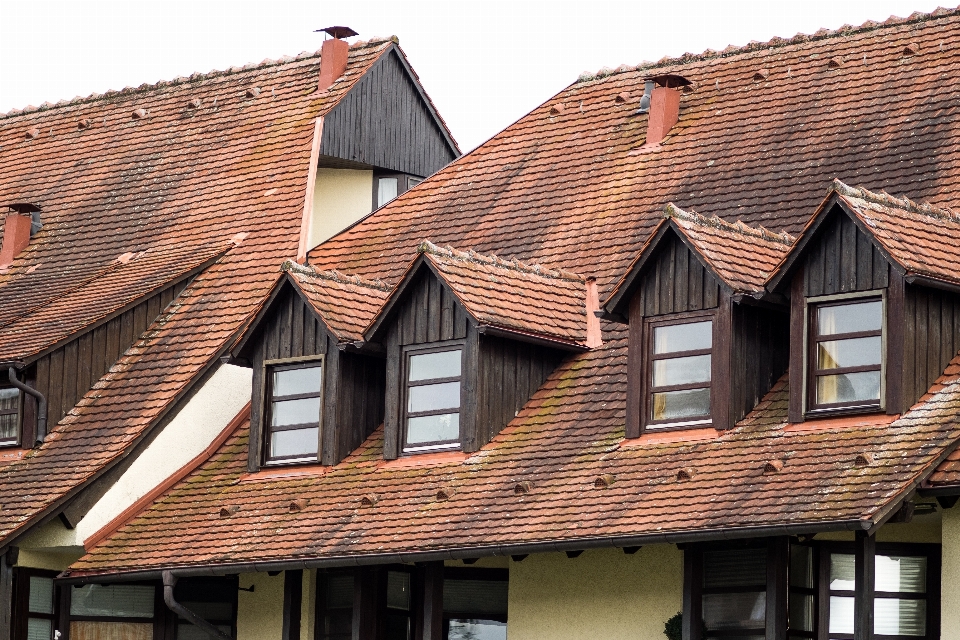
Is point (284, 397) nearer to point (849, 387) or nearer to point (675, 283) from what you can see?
point (675, 283)

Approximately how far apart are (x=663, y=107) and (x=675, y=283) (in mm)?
5171

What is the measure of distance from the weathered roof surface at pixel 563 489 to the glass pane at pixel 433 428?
1.42 ft

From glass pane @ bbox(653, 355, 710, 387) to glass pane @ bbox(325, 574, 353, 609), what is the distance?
14.3 ft

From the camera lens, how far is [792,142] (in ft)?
83.8

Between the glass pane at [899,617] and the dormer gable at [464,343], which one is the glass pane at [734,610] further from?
the dormer gable at [464,343]

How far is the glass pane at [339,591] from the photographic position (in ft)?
80.4

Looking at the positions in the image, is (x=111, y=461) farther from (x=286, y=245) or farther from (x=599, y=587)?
(x=599, y=587)

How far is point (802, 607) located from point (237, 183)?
1226 centimetres

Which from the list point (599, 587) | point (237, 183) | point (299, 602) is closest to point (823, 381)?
point (599, 587)

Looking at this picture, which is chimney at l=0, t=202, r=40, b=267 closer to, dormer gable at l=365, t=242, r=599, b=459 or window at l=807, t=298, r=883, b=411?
dormer gable at l=365, t=242, r=599, b=459

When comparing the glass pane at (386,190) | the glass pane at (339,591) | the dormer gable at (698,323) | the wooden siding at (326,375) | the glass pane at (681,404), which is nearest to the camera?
the dormer gable at (698,323)

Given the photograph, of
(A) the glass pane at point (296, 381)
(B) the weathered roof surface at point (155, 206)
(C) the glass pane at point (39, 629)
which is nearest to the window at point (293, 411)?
(A) the glass pane at point (296, 381)

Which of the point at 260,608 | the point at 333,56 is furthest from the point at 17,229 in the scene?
the point at 260,608

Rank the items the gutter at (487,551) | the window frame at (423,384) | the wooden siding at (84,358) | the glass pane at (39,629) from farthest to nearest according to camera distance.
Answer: the wooden siding at (84,358) → the glass pane at (39,629) → the window frame at (423,384) → the gutter at (487,551)
